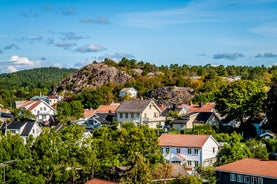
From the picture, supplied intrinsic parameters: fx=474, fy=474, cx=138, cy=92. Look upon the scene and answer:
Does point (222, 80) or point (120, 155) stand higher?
point (222, 80)

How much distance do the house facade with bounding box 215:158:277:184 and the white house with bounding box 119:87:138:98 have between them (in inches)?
2748

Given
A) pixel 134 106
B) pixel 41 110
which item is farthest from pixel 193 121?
pixel 41 110

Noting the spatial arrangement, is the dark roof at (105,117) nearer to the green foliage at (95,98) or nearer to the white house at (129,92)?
the green foliage at (95,98)

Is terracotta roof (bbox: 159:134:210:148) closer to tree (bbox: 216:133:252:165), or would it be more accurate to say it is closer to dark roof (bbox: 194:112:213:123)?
tree (bbox: 216:133:252:165)

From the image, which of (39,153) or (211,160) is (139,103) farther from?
(39,153)

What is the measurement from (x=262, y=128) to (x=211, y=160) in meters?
12.5

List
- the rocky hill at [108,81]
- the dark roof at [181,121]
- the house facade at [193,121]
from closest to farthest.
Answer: the dark roof at [181,121]
the house facade at [193,121]
the rocky hill at [108,81]

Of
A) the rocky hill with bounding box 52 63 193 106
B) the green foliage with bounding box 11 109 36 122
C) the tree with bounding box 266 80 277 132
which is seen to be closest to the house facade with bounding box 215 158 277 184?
the tree with bounding box 266 80 277 132

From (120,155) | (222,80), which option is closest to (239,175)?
(120,155)

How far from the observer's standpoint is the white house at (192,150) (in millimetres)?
47062

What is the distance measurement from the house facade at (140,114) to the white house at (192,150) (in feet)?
69.3

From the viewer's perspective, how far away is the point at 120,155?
38.0 meters

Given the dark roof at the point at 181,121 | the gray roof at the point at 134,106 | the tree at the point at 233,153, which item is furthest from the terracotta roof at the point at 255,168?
the gray roof at the point at 134,106

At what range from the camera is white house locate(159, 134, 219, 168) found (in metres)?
Result: 47.1
